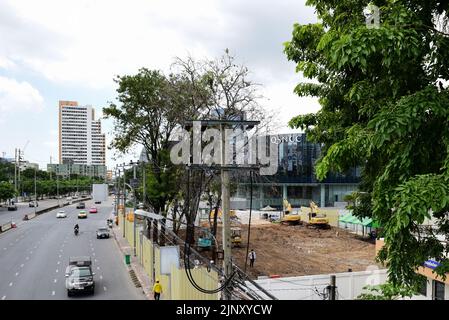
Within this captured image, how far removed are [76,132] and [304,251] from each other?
18007 cm

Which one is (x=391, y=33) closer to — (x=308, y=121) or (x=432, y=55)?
(x=432, y=55)

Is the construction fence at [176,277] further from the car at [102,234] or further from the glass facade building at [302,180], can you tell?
the glass facade building at [302,180]

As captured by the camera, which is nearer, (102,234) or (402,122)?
(402,122)

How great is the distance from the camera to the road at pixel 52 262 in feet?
67.7

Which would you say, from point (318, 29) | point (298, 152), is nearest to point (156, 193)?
point (318, 29)

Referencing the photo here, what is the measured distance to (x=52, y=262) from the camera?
28.3 m

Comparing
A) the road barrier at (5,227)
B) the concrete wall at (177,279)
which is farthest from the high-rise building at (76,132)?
the concrete wall at (177,279)

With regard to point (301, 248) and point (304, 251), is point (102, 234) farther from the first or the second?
point (304, 251)

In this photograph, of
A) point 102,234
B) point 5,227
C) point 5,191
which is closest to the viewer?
point 102,234

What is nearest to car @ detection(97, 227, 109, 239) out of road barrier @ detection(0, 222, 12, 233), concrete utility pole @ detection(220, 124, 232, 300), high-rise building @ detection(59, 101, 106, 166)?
road barrier @ detection(0, 222, 12, 233)

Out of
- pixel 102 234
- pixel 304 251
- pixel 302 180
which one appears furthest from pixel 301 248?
pixel 302 180

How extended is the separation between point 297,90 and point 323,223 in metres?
37.0

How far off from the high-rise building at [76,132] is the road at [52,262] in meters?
153
